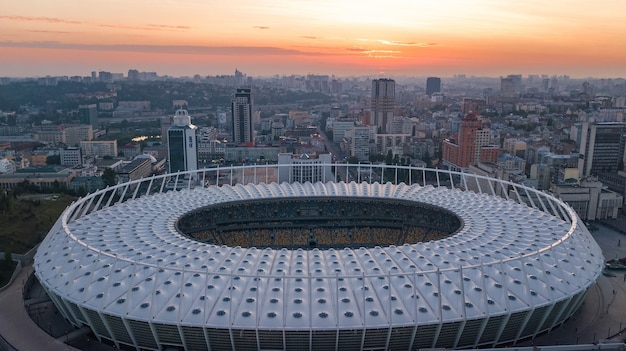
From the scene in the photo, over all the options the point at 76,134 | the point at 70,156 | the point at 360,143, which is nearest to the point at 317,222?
the point at 360,143

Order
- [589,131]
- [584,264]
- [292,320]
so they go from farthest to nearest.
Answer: [589,131], [584,264], [292,320]

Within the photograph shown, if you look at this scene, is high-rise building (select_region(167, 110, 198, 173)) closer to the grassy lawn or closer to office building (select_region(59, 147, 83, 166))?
office building (select_region(59, 147, 83, 166))

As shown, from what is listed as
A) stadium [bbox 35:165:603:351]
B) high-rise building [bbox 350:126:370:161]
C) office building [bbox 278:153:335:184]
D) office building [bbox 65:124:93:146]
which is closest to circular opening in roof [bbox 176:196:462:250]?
stadium [bbox 35:165:603:351]

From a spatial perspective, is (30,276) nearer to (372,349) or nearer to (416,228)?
(372,349)

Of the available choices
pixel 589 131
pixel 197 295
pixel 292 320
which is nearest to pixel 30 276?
pixel 197 295

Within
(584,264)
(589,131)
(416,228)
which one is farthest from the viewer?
(589,131)
